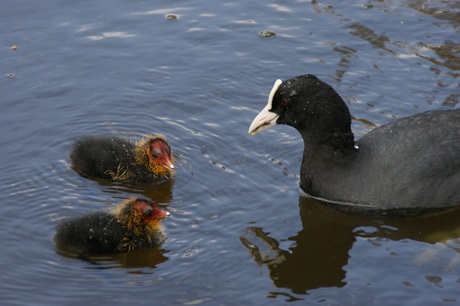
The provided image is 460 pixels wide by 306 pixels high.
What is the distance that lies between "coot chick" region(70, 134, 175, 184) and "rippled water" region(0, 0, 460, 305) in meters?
0.11

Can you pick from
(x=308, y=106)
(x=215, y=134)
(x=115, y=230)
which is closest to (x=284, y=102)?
(x=308, y=106)

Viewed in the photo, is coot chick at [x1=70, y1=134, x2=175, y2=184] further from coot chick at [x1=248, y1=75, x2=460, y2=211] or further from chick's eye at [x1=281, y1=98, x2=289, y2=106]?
chick's eye at [x1=281, y1=98, x2=289, y2=106]

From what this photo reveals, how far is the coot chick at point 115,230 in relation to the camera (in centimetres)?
697

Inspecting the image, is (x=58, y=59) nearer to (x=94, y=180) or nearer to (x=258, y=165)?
(x=94, y=180)

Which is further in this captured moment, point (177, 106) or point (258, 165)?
point (177, 106)

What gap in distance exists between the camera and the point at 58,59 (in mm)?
9906

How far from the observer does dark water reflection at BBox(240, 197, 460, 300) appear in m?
6.91

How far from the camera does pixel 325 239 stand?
7.46m

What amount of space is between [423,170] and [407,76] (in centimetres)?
202

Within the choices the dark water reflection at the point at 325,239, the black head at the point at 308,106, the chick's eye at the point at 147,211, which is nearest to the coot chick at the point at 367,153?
the black head at the point at 308,106

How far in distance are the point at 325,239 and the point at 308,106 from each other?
1.15m

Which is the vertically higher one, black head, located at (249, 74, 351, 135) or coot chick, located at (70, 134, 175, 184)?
black head, located at (249, 74, 351, 135)

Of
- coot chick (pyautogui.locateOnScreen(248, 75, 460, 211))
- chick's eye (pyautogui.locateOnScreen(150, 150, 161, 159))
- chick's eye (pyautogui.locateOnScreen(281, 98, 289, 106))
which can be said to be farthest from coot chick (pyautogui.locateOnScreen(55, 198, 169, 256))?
chick's eye (pyautogui.locateOnScreen(281, 98, 289, 106))

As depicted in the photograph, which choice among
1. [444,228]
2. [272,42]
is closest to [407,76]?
[272,42]
